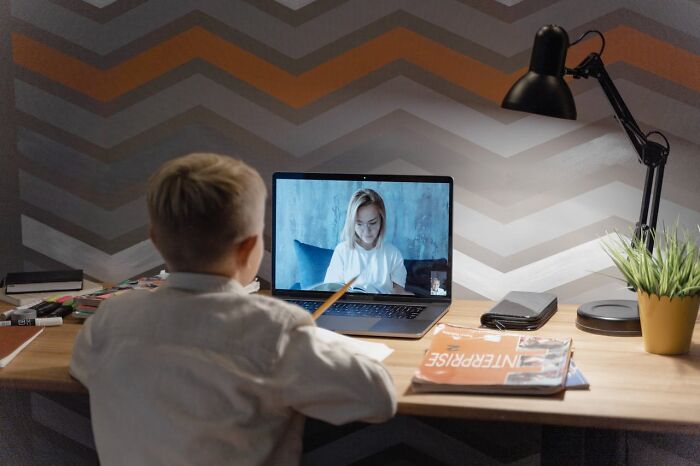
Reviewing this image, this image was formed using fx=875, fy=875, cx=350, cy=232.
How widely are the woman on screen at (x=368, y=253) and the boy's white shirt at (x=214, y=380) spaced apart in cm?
66

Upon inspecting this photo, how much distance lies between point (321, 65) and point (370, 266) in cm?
48

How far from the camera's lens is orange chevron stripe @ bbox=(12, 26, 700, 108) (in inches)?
71.8

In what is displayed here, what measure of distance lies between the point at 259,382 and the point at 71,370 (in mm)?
419

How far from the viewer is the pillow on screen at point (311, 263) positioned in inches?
73.8

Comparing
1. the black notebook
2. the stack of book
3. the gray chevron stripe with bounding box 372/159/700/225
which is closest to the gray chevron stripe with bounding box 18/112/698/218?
the gray chevron stripe with bounding box 372/159/700/225

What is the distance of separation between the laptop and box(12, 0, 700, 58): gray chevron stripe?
0.33 metres

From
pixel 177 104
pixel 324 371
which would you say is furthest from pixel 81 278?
pixel 324 371

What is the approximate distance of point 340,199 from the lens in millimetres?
1865

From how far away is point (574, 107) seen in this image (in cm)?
164

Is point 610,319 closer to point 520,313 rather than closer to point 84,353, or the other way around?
point 520,313

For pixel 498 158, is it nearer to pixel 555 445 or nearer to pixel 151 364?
pixel 555 445

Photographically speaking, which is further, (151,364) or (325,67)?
(325,67)

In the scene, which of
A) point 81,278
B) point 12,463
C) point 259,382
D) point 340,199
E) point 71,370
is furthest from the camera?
point 12,463

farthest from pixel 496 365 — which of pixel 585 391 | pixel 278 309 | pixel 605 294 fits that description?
pixel 605 294
